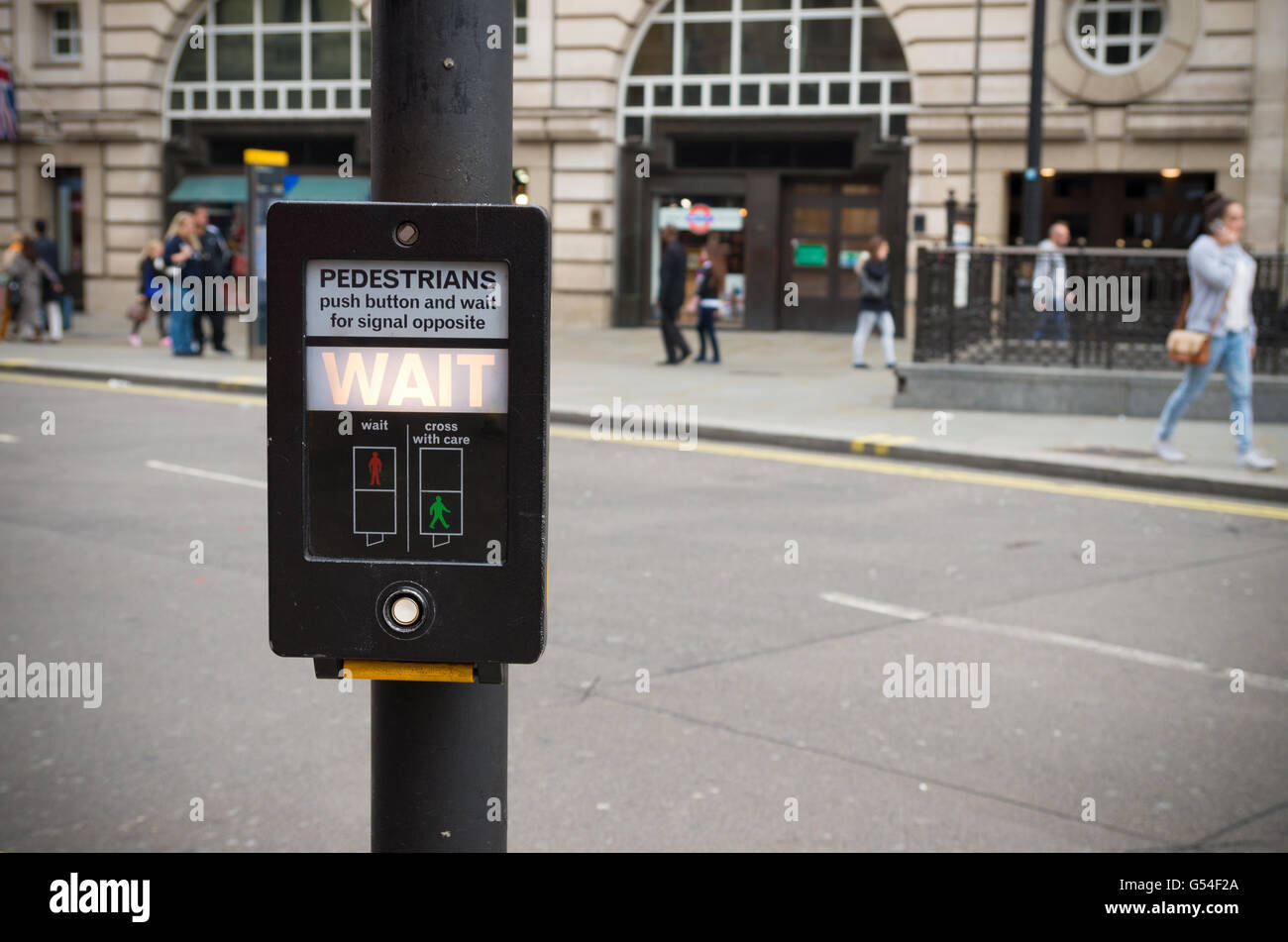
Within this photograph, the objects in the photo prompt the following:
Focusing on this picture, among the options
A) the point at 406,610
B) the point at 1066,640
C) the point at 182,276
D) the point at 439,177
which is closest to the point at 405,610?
the point at 406,610

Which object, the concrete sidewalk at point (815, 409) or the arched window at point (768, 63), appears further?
the arched window at point (768, 63)

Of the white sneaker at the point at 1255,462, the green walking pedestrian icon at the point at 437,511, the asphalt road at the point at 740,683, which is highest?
the green walking pedestrian icon at the point at 437,511

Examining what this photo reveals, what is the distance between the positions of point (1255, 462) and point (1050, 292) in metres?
3.82

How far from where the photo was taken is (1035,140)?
18297 mm

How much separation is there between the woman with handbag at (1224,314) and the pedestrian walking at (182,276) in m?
13.9

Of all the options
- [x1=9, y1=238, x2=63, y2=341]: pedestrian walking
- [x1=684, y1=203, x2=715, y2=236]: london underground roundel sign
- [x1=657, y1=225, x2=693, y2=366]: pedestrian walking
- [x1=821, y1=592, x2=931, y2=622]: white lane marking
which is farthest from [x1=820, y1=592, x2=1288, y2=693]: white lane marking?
[x1=684, y1=203, x2=715, y2=236]: london underground roundel sign

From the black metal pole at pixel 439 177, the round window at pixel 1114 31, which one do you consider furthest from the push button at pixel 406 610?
the round window at pixel 1114 31

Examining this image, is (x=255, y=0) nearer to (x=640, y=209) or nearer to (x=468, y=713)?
(x=640, y=209)

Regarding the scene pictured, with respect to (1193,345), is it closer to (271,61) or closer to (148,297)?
(148,297)

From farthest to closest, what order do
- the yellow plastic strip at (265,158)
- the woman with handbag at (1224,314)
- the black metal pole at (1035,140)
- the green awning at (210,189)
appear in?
1. the green awning at (210,189)
2. the yellow plastic strip at (265,158)
3. the black metal pole at (1035,140)
4. the woman with handbag at (1224,314)

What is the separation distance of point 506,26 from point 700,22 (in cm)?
2622

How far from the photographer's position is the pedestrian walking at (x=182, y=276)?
21.2m

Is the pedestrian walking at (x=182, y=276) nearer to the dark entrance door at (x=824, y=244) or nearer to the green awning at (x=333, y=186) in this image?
the green awning at (x=333, y=186)
